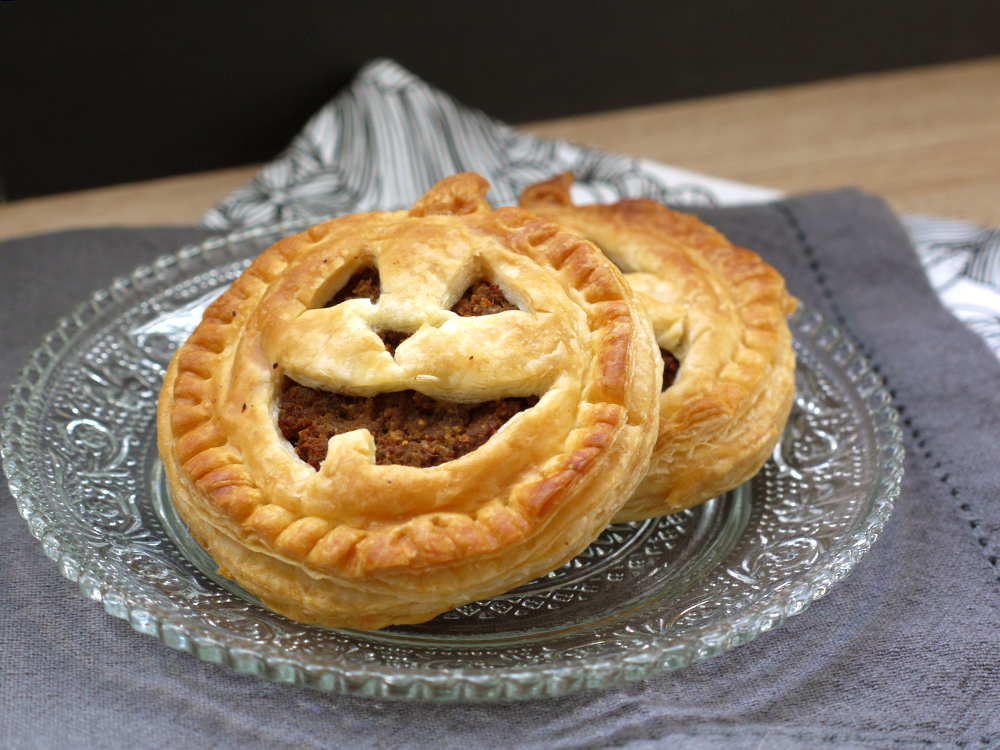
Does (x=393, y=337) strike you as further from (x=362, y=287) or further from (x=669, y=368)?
(x=669, y=368)

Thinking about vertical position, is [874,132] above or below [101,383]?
below

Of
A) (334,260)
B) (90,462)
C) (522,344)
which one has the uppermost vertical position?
(334,260)

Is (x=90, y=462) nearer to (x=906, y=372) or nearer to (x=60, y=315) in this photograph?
(x=60, y=315)

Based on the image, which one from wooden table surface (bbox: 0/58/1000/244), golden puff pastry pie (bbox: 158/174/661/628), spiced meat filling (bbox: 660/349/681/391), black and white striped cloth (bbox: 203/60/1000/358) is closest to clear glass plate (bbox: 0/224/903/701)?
golden puff pastry pie (bbox: 158/174/661/628)

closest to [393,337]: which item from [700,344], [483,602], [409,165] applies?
[483,602]

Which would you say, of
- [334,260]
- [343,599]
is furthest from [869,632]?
[334,260]

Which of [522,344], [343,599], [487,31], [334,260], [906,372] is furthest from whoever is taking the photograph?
[487,31]

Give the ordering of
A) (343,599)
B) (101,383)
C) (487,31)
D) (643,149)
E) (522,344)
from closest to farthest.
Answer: (343,599) < (522,344) < (101,383) < (487,31) < (643,149)

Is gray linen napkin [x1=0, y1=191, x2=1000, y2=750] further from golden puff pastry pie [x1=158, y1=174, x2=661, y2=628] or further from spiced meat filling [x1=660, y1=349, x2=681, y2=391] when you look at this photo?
spiced meat filling [x1=660, y1=349, x2=681, y2=391]
